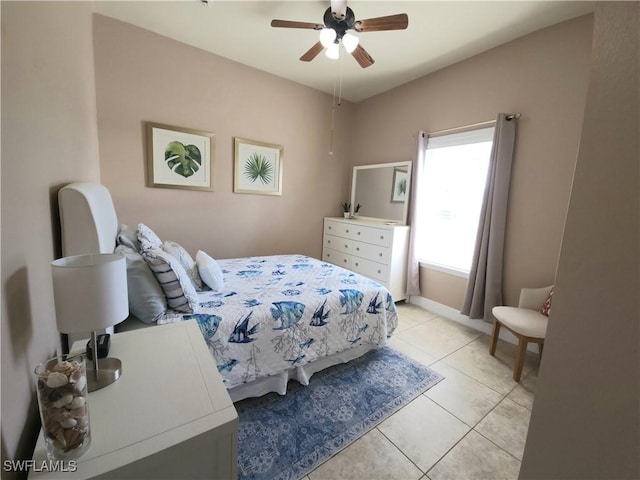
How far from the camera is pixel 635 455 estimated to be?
1.68ft

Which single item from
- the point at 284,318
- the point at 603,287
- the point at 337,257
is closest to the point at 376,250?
the point at 337,257

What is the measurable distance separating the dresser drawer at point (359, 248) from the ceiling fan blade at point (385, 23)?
2.08m

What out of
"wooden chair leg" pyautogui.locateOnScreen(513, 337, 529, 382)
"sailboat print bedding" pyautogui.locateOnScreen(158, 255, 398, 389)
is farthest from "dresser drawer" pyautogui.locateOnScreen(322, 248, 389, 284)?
"wooden chair leg" pyautogui.locateOnScreen(513, 337, 529, 382)

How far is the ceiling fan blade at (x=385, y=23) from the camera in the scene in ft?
5.82

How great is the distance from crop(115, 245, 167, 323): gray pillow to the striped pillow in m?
0.03

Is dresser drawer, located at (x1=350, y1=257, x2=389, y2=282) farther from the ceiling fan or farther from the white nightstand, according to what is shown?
the white nightstand

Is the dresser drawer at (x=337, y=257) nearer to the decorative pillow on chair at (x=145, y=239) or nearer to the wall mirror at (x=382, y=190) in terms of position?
the wall mirror at (x=382, y=190)

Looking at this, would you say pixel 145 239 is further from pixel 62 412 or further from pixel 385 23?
pixel 385 23

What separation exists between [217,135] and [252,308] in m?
2.22

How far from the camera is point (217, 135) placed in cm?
304

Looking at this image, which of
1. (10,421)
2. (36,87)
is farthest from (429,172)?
(10,421)

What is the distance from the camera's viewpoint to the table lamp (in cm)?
77

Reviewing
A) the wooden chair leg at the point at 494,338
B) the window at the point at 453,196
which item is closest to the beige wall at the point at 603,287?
the wooden chair leg at the point at 494,338

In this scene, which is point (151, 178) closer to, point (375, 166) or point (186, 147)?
point (186, 147)
